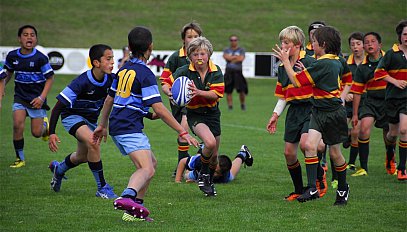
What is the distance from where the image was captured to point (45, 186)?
31.8 ft

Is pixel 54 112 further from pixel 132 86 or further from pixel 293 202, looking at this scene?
pixel 293 202

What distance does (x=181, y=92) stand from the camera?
27.9 ft

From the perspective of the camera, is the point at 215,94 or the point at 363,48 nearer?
the point at 215,94

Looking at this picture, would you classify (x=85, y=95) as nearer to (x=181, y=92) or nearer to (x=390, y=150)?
(x=181, y=92)

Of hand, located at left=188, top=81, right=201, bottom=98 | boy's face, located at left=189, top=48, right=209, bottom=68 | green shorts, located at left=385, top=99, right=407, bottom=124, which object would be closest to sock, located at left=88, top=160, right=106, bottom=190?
hand, located at left=188, top=81, right=201, bottom=98

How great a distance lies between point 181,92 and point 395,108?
3.54m

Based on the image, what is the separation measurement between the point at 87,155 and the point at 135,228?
2120mm

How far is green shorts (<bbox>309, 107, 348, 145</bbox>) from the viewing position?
8.37 metres

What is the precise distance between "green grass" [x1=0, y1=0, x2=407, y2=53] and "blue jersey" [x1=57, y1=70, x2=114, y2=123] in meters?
24.9

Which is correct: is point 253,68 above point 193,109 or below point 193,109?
below

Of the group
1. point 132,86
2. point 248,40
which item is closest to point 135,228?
point 132,86

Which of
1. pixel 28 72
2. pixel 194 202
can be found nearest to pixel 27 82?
pixel 28 72

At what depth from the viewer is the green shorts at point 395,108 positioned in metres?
10.5

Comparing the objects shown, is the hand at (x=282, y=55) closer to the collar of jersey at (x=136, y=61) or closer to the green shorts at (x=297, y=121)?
the green shorts at (x=297, y=121)
